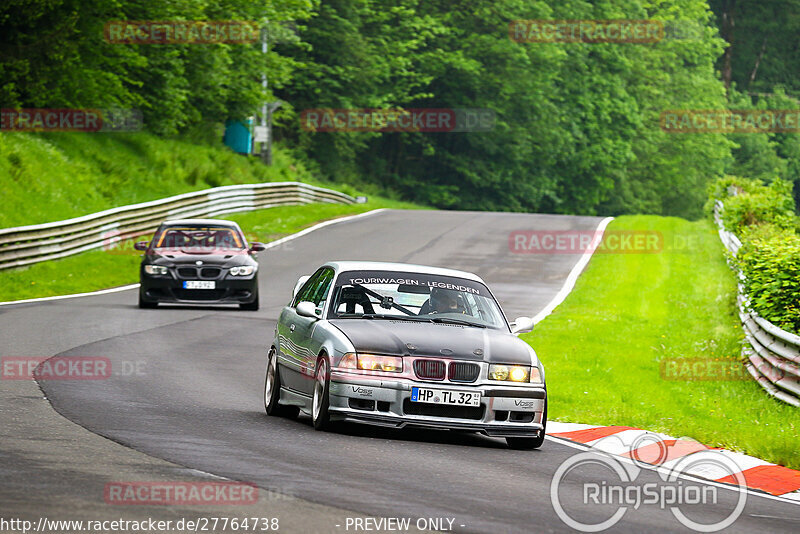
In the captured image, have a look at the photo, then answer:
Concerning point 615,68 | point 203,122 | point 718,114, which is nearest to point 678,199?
point 718,114

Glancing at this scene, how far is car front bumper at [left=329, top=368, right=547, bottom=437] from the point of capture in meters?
9.98

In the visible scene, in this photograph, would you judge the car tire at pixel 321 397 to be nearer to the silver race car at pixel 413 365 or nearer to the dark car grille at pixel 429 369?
the silver race car at pixel 413 365

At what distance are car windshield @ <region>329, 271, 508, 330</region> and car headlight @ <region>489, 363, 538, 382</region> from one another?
33.3 inches

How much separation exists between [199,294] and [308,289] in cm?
1018

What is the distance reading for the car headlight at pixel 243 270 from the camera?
22219 mm

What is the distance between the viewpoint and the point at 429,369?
1007cm

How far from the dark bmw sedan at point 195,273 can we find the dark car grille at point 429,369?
12465 mm

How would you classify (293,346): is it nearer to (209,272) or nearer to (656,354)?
(656,354)

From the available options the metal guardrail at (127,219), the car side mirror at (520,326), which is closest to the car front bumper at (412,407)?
the car side mirror at (520,326)

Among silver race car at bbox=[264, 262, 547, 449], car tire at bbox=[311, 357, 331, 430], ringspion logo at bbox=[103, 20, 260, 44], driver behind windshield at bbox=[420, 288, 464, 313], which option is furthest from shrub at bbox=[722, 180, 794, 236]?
ringspion logo at bbox=[103, 20, 260, 44]

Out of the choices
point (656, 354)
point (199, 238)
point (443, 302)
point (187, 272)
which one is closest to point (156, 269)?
point (187, 272)

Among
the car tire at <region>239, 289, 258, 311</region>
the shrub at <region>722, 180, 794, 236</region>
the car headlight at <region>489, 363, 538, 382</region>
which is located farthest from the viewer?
the shrub at <region>722, 180, 794, 236</region>

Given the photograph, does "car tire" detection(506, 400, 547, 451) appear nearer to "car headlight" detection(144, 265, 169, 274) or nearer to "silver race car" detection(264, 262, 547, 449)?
"silver race car" detection(264, 262, 547, 449)

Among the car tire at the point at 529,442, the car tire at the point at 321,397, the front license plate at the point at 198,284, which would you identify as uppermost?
the car tire at the point at 321,397
